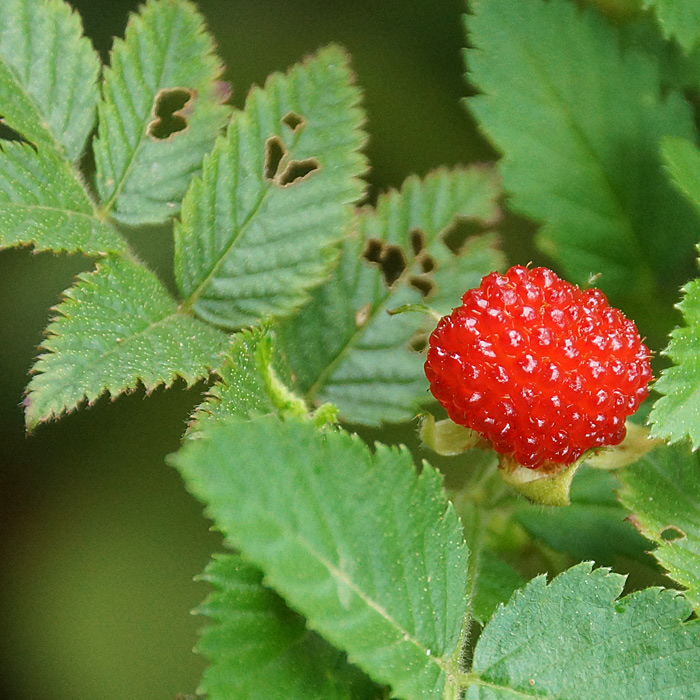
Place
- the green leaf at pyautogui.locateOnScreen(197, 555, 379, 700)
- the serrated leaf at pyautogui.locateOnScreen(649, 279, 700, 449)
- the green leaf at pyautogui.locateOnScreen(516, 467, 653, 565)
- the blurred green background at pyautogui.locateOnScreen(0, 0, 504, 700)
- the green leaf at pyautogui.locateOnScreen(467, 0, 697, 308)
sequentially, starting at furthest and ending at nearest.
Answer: the blurred green background at pyautogui.locateOnScreen(0, 0, 504, 700) → the green leaf at pyautogui.locateOnScreen(467, 0, 697, 308) → the green leaf at pyautogui.locateOnScreen(516, 467, 653, 565) → the serrated leaf at pyautogui.locateOnScreen(649, 279, 700, 449) → the green leaf at pyautogui.locateOnScreen(197, 555, 379, 700)

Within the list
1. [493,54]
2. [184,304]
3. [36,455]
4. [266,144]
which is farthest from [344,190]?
Result: [36,455]

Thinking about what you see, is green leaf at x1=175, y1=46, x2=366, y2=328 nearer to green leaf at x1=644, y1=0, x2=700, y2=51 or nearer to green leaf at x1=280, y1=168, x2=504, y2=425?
green leaf at x1=280, y1=168, x2=504, y2=425

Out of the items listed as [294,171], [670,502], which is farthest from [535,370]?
[294,171]

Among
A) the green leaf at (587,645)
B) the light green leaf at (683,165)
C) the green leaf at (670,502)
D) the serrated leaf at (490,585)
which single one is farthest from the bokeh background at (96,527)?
the green leaf at (587,645)

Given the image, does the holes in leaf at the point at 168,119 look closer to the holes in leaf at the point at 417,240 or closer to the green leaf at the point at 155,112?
the green leaf at the point at 155,112

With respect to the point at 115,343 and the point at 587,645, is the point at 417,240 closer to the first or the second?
the point at 115,343

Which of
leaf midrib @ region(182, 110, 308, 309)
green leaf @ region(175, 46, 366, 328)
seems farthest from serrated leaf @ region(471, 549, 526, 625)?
leaf midrib @ region(182, 110, 308, 309)
